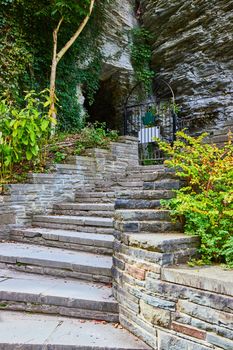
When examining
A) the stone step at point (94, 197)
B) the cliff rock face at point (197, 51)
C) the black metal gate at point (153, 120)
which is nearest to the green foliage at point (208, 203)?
the stone step at point (94, 197)

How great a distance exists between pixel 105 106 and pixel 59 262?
779 cm

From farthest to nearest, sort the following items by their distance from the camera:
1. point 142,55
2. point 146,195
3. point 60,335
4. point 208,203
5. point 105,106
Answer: point 105,106 < point 142,55 < point 146,195 < point 208,203 < point 60,335

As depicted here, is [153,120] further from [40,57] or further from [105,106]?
[40,57]

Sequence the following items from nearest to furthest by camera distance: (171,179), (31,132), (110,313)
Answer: (110,313) < (171,179) < (31,132)

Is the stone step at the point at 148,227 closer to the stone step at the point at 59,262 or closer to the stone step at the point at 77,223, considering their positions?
the stone step at the point at 59,262

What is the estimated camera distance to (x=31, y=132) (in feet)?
12.9

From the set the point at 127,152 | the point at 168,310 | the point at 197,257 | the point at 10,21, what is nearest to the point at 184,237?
the point at 197,257

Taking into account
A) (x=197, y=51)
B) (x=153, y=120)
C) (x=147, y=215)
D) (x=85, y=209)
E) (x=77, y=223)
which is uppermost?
(x=197, y=51)

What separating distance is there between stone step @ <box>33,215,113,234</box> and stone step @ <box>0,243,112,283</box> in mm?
444

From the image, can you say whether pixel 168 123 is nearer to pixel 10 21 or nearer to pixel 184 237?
pixel 10 21

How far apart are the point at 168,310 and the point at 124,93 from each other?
816 cm

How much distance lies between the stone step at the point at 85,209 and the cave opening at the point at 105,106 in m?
5.59

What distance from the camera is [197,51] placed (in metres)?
8.32

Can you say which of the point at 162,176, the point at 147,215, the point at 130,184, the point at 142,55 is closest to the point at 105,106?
the point at 142,55
